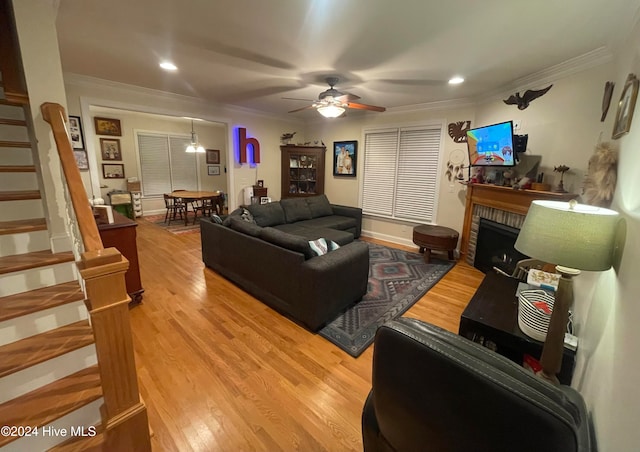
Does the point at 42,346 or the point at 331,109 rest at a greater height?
the point at 331,109

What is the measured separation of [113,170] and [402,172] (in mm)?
7067

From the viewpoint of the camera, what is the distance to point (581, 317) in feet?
5.15

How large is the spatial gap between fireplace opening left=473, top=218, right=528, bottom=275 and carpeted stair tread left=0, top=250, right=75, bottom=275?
4.41 meters

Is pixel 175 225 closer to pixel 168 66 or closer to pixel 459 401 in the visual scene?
pixel 168 66

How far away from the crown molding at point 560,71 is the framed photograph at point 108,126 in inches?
319

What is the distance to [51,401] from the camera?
4.42 feet

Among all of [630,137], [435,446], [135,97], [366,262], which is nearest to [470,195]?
[366,262]

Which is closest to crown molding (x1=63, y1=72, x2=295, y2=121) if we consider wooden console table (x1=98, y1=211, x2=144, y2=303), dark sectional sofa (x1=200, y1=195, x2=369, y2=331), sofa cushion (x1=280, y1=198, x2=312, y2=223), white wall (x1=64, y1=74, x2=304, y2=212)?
white wall (x1=64, y1=74, x2=304, y2=212)

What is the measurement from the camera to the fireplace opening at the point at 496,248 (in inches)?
131

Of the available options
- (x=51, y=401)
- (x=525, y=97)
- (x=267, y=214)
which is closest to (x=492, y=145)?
(x=525, y=97)

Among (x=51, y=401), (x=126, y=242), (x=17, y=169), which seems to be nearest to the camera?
(x=51, y=401)

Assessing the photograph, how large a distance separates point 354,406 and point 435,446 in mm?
1079

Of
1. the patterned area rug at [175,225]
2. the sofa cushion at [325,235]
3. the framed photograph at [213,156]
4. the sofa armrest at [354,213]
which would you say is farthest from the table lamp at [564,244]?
the framed photograph at [213,156]

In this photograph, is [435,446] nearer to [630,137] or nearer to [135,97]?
[630,137]
